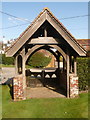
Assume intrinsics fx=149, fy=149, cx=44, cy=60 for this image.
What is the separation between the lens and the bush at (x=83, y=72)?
10.2 m

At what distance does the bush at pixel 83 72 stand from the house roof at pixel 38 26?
2091mm

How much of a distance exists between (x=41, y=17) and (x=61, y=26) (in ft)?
3.83

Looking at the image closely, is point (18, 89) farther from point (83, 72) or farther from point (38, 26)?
point (83, 72)

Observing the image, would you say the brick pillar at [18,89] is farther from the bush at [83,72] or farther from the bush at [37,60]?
the bush at [37,60]

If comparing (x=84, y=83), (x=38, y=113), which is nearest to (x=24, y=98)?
(x=38, y=113)

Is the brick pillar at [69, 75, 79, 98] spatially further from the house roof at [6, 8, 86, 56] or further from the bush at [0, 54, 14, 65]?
the bush at [0, 54, 14, 65]

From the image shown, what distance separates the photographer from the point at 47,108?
6902 millimetres

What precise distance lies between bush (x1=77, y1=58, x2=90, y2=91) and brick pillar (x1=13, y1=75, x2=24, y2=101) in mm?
4127

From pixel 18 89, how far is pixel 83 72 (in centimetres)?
462

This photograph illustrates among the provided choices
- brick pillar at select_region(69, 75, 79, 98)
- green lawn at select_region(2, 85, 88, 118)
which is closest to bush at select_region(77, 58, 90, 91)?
brick pillar at select_region(69, 75, 79, 98)

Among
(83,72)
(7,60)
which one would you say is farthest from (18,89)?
(7,60)

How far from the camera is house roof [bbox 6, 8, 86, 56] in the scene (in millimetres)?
7922

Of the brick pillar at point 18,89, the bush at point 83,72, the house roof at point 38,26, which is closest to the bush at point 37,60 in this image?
the bush at point 83,72

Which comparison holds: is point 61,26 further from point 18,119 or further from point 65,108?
point 18,119
